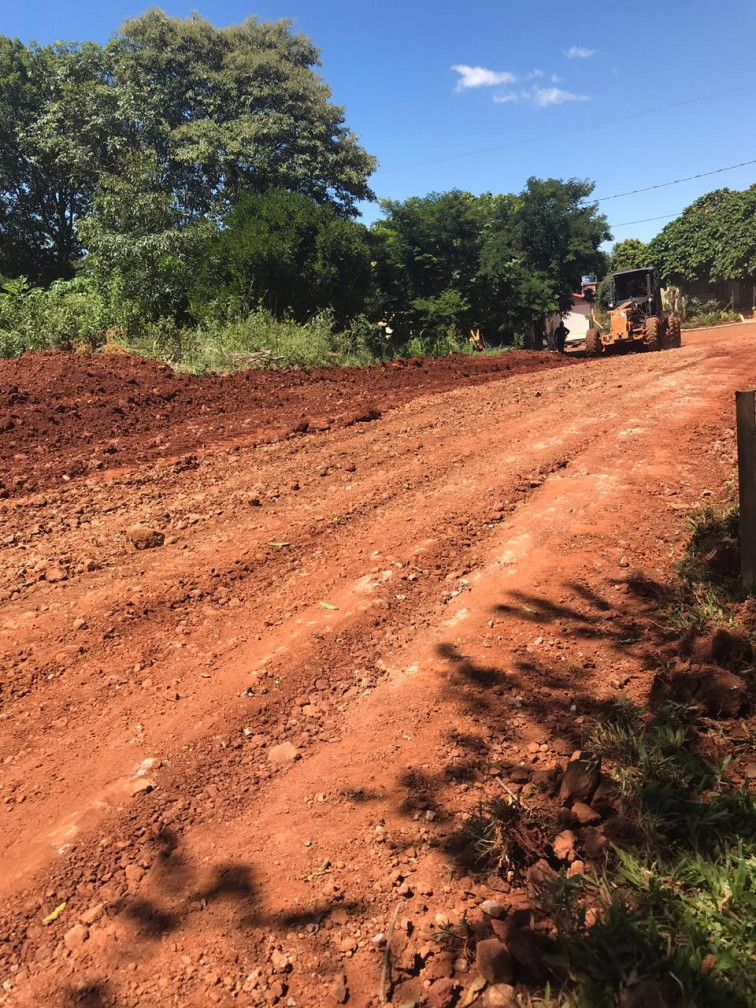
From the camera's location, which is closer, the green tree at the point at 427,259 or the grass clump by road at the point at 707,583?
the grass clump by road at the point at 707,583

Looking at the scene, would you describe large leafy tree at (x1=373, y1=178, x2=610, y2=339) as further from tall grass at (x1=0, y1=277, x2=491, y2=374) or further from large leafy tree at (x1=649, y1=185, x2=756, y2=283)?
large leafy tree at (x1=649, y1=185, x2=756, y2=283)

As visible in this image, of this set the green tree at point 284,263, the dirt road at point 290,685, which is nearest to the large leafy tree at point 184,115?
the green tree at point 284,263

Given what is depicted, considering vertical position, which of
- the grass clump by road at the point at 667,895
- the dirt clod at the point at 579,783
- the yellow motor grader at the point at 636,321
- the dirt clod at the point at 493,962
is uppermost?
the yellow motor grader at the point at 636,321

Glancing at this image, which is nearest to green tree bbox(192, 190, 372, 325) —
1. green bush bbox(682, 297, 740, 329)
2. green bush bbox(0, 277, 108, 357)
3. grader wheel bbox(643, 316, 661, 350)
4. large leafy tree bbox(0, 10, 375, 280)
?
green bush bbox(0, 277, 108, 357)

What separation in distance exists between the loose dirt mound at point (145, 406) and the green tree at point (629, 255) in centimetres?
3821

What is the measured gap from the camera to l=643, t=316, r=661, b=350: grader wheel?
66.7 ft

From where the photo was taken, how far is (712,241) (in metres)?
40.4

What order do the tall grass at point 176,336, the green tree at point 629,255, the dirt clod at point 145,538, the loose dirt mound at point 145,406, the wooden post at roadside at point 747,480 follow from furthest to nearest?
the green tree at point 629,255 → the tall grass at point 176,336 → the loose dirt mound at point 145,406 → the dirt clod at point 145,538 → the wooden post at roadside at point 747,480

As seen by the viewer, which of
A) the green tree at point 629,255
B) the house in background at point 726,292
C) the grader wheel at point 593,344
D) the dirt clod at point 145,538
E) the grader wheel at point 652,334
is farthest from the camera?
the green tree at point 629,255

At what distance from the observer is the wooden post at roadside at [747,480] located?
12.4 ft

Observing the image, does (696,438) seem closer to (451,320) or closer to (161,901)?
(161,901)

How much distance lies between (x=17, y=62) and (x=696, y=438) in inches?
1503

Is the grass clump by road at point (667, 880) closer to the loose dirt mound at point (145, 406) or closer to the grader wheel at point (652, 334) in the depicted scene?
the loose dirt mound at point (145, 406)

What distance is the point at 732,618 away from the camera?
373 centimetres
